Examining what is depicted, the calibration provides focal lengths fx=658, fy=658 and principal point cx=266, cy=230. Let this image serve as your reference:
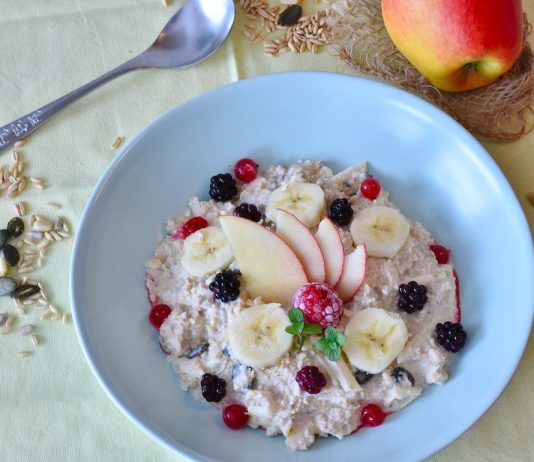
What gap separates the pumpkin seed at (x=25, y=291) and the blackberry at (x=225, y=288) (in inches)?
18.7

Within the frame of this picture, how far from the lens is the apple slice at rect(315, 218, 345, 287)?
1498 mm

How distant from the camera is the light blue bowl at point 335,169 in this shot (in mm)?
1388

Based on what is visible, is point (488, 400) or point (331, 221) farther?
point (331, 221)

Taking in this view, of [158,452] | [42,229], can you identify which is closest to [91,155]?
[42,229]

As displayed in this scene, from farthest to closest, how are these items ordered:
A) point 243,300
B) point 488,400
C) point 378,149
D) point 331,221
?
point 378,149 < point 331,221 < point 243,300 < point 488,400

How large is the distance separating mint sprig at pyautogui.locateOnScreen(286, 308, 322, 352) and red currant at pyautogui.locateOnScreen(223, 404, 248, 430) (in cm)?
18

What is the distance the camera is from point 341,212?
5.11ft

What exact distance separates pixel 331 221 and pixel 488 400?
526mm

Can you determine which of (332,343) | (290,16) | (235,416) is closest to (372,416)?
(332,343)

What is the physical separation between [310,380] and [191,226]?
48 centimetres

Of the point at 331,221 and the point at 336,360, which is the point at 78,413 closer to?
the point at 336,360

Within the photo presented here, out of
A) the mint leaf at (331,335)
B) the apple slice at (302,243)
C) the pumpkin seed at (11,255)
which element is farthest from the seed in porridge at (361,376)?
the pumpkin seed at (11,255)

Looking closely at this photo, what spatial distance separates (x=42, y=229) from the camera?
5.52ft

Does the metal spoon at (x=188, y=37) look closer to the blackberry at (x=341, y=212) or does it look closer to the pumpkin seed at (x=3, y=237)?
the pumpkin seed at (x=3, y=237)
